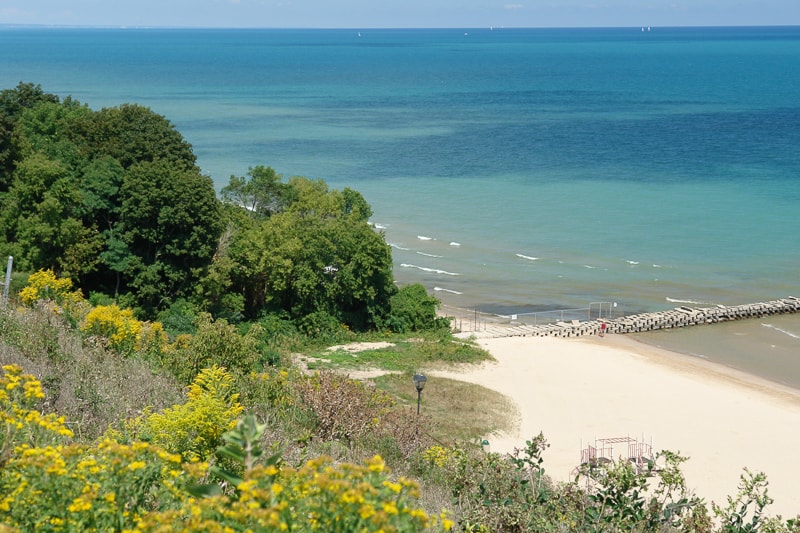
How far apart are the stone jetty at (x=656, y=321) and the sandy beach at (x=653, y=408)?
1.17 metres

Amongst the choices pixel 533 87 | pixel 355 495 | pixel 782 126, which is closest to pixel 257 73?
pixel 533 87

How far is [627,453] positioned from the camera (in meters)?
22.3

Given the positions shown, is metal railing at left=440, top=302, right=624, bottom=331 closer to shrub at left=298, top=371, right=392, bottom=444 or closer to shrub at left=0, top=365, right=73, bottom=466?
shrub at left=298, top=371, right=392, bottom=444

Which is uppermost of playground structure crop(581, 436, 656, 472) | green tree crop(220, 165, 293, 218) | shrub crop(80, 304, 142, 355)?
green tree crop(220, 165, 293, 218)

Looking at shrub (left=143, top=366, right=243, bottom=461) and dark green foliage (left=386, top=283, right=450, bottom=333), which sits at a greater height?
dark green foliage (left=386, top=283, right=450, bottom=333)

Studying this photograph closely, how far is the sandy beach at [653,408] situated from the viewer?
72.6ft

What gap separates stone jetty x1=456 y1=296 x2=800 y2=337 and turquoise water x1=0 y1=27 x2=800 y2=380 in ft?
4.12

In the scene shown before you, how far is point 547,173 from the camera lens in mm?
70000

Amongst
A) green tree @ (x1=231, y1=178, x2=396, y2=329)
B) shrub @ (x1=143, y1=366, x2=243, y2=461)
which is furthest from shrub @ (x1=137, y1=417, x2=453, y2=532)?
green tree @ (x1=231, y1=178, x2=396, y2=329)

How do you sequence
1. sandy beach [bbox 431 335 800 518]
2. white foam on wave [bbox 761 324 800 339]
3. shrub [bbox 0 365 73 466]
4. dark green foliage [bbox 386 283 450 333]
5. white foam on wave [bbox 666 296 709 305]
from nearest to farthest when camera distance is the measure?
shrub [bbox 0 365 73 466]
sandy beach [bbox 431 335 800 518]
dark green foliage [bbox 386 283 450 333]
white foam on wave [bbox 761 324 800 339]
white foam on wave [bbox 666 296 709 305]

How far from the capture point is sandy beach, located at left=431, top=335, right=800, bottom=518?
2212cm

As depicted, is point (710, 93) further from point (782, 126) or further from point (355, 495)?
point (355, 495)

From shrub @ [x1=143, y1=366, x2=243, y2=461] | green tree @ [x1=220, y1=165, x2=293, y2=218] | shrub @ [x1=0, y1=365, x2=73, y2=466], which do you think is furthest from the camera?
green tree @ [x1=220, y1=165, x2=293, y2=218]

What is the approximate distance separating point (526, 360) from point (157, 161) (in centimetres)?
1418
